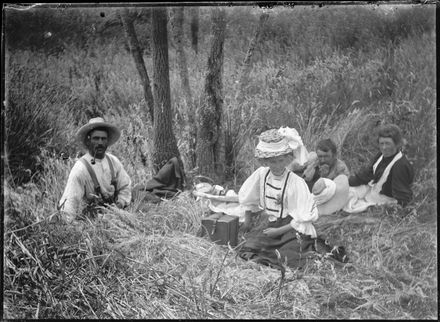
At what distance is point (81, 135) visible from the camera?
6.06 metres

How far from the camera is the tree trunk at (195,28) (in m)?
5.86

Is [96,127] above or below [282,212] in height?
above

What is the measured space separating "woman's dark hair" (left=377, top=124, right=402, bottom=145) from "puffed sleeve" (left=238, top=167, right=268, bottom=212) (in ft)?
3.15

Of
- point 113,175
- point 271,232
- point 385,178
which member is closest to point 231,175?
point 271,232

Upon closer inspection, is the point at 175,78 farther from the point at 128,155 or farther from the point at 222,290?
the point at 222,290

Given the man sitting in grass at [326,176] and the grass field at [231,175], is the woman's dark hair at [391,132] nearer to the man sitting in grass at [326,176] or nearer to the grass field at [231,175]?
the grass field at [231,175]

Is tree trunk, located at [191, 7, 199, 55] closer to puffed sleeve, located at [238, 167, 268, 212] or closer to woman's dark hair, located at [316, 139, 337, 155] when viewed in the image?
puffed sleeve, located at [238, 167, 268, 212]

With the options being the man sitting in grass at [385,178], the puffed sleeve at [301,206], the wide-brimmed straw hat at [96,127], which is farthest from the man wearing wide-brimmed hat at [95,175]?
the man sitting in grass at [385,178]

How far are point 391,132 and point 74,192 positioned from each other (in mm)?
2642

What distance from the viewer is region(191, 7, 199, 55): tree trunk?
19.2 feet

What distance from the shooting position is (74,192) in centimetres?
602

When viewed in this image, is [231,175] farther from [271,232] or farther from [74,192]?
[74,192]

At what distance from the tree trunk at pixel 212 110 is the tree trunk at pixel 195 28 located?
0.13 meters

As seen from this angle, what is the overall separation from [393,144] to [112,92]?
2359 millimetres
